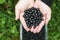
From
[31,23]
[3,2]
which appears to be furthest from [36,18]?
[3,2]

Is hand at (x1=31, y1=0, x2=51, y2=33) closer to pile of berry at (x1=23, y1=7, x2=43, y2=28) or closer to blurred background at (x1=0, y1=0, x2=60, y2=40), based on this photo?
pile of berry at (x1=23, y1=7, x2=43, y2=28)

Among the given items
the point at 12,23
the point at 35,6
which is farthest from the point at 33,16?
the point at 12,23

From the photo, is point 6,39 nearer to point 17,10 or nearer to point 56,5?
point 17,10

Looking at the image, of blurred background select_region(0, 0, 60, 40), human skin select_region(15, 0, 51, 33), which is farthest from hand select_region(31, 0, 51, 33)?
blurred background select_region(0, 0, 60, 40)

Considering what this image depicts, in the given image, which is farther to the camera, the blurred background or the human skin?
the blurred background

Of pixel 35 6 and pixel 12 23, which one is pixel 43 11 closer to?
pixel 35 6

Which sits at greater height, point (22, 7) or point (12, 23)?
point (22, 7)
